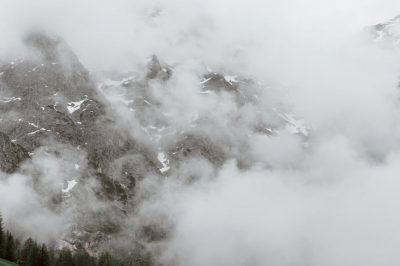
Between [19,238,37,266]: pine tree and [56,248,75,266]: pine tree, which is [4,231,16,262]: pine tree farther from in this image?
[56,248,75,266]: pine tree

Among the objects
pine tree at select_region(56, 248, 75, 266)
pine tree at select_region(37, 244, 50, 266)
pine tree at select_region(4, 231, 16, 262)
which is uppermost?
pine tree at select_region(56, 248, 75, 266)

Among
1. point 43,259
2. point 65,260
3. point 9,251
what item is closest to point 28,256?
point 9,251

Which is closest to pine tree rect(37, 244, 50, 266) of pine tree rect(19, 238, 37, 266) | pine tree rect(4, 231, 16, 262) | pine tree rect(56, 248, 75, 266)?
pine tree rect(19, 238, 37, 266)

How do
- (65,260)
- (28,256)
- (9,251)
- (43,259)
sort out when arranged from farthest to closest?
(65,260)
(43,259)
(28,256)
(9,251)

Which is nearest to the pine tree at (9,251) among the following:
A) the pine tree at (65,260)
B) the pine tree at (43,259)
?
the pine tree at (43,259)

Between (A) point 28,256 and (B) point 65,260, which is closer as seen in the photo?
(A) point 28,256

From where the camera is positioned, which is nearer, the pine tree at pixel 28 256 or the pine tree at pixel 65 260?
the pine tree at pixel 28 256

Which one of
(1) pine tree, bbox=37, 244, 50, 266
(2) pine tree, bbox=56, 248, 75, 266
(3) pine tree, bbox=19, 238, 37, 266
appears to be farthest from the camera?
(2) pine tree, bbox=56, 248, 75, 266

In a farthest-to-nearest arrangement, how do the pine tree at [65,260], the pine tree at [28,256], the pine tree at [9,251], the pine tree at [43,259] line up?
the pine tree at [65,260], the pine tree at [43,259], the pine tree at [28,256], the pine tree at [9,251]

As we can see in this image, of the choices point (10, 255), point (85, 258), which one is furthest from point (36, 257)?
point (85, 258)

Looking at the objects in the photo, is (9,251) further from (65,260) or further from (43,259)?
(65,260)

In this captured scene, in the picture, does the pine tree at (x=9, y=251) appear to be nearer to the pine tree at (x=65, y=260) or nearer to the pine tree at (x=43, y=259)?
the pine tree at (x=43, y=259)

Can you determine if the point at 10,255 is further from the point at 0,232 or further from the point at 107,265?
the point at 107,265
